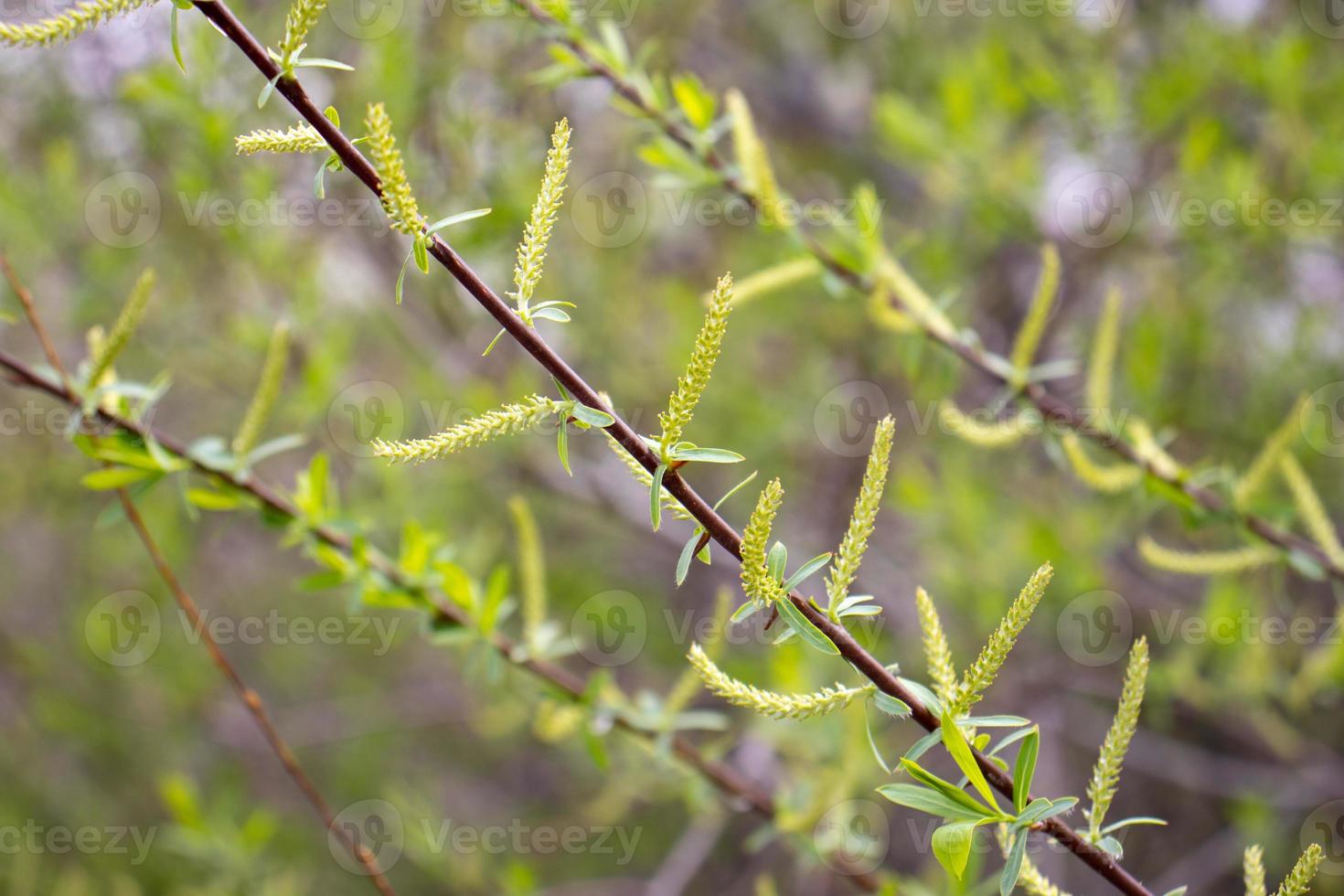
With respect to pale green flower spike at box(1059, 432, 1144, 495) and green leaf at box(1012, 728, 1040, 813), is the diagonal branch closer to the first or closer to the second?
pale green flower spike at box(1059, 432, 1144, 495)

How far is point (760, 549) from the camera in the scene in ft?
2.08

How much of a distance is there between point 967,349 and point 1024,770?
791mm

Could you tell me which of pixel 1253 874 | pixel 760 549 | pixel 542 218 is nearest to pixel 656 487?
pixel 760 549

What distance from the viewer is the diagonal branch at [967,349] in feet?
4.25

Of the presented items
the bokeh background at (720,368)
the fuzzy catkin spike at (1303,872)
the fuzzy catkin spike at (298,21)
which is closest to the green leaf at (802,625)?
the fuzzy catkin spike at (1303,872)

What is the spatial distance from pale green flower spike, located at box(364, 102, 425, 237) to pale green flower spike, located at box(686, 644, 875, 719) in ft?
1.13

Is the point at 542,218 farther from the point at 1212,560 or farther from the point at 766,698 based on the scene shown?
the point at 1212,560

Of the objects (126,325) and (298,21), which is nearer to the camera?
(298,21)

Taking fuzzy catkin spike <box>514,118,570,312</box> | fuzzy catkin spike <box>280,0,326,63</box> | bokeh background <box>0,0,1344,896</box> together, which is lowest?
bokeh background <box>0,0,1344,896</box>

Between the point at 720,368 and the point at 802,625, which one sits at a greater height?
the point at 802,625

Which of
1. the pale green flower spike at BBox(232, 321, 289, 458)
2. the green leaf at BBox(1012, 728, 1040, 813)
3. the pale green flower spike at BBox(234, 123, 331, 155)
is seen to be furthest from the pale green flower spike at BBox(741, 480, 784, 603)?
the pale green flower spike at BBox(232, 321, 289, 458)

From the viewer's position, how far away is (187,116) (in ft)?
6.18

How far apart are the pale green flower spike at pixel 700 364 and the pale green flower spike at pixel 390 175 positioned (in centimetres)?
20

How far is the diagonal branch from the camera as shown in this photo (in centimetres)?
129
